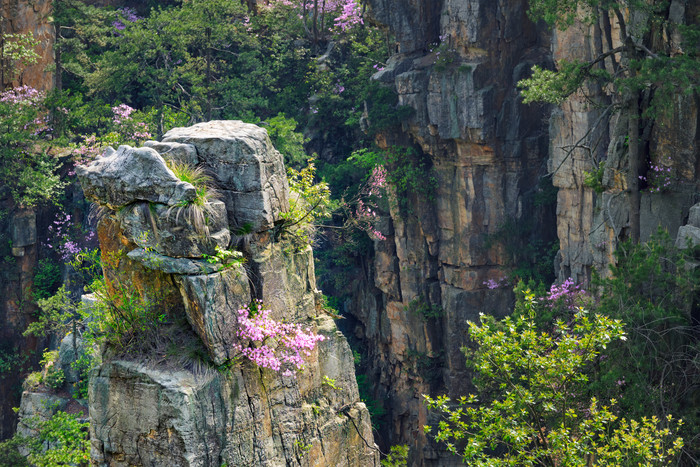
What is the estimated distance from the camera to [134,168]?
10039 millimetres

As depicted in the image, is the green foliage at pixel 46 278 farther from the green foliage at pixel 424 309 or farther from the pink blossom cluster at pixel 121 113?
the green foliage at pixel 424 309

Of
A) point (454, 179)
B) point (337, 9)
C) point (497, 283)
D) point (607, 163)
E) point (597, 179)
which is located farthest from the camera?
point (337, 9)

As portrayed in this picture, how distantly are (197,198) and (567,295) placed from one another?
11544 millimetres

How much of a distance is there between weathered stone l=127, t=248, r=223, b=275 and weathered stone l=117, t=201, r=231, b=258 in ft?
0.21

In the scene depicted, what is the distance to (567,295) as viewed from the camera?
62.2 ft

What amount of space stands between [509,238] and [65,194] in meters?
15.3

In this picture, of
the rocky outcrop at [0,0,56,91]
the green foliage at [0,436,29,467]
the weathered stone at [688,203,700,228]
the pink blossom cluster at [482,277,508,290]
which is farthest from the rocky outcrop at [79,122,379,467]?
the rocky outcrop at [0,0,56,91]

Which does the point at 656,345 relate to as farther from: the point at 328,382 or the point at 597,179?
the point at 597,179

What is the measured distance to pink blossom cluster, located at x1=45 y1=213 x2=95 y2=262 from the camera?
27.8 metres

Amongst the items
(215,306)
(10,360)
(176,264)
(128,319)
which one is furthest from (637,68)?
(10,360)

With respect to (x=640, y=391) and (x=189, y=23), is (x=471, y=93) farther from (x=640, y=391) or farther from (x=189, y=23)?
(x=640, y=391)

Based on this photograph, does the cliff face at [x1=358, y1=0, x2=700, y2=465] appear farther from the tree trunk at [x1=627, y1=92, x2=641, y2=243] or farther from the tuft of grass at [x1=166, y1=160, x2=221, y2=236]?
the tuft of grass at [x1=166, y1=160, x2=221, y2=236]

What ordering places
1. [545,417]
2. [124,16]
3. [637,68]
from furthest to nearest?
[124,16], [637,68], [545,417]

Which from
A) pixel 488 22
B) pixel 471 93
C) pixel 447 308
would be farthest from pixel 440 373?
pixel 488 22
